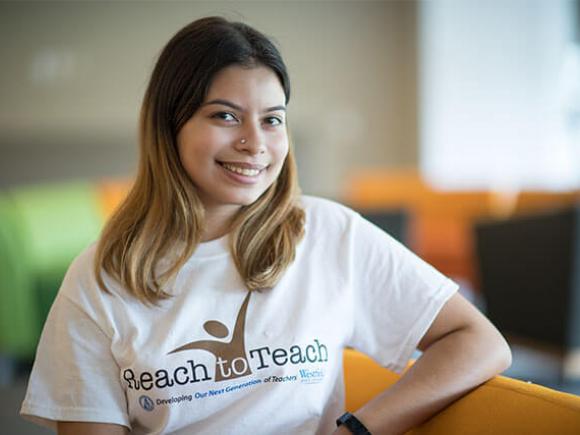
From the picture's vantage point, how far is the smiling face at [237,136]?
1.23 m

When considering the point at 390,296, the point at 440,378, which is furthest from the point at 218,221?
the point at 440,378

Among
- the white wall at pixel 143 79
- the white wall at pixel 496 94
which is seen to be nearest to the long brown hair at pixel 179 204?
the white wall at pixel 496 94

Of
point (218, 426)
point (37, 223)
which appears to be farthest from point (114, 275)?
point (37, 223)

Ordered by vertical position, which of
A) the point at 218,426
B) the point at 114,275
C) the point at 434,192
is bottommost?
the point at 434,192

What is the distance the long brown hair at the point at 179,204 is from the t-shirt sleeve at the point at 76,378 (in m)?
0.07

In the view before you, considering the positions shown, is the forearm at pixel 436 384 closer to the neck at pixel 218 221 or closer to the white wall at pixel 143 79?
the neck at pixel 218 221

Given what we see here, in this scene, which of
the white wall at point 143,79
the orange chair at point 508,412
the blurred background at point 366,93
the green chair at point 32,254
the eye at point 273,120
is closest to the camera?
the orange chair at point 508,412

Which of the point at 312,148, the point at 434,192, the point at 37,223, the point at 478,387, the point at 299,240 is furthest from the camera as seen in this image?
the point at 312,148

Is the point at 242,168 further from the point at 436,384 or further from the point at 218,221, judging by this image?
the point at 436,384

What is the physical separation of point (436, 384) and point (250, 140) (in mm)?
471

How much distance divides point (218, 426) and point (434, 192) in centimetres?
414

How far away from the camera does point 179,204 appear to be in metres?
1.27

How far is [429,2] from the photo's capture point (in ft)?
24.3

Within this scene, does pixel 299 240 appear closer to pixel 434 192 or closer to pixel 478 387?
pixel 478 387
